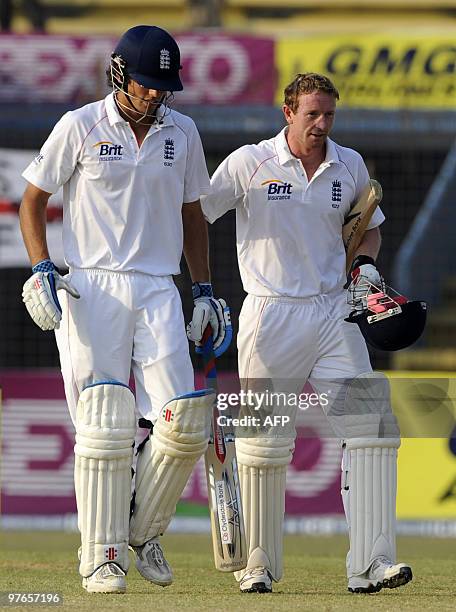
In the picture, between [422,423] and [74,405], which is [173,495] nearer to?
→ [74,405]

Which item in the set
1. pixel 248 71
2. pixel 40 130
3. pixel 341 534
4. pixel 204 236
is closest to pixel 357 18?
pixel 248 71

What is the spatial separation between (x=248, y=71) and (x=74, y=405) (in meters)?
6.35

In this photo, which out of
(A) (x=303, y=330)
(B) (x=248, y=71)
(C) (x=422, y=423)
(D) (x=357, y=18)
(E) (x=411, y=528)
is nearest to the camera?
(A) (x=303, y=330)

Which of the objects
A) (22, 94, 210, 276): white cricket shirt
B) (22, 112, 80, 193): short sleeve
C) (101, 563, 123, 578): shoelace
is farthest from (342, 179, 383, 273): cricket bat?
(101, 563, 123, 578): shoelace

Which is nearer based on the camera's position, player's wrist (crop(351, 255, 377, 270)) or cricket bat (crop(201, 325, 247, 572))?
cricket bat (crop(201, 325, 247, 572))

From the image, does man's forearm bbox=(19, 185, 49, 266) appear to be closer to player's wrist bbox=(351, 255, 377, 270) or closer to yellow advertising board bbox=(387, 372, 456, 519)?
player's wrist bbox=(351, 255, 377, 270)

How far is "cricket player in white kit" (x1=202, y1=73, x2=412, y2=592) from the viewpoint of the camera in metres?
4.98

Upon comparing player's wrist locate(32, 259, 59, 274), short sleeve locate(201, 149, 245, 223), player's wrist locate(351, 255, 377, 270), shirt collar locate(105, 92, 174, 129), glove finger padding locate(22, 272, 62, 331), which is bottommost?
player's wrist locate(351, 255, 377, 270)

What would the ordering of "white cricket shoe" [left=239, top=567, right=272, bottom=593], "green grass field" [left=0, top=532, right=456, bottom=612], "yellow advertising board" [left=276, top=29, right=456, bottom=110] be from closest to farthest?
"green grass field" [left=0, top=532, right=456, bottom=612] < "white cricket shoe" [left=239, top=567, right=272, bottom=593] < "yellow advertising board" [left=276, top=29, right=456, bottom=110]

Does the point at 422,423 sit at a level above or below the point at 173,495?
below

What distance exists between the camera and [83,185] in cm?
475

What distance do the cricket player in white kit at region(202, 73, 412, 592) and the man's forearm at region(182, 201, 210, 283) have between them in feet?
0.61

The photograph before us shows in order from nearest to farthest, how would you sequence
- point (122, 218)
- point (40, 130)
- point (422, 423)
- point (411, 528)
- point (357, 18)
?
point (122, 218), point (422, 423), point (411, 528), point (40, 130), point (357, 18)

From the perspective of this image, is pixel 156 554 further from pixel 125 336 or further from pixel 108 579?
pixel 125 336
